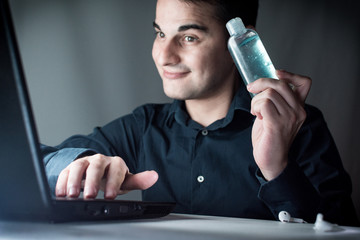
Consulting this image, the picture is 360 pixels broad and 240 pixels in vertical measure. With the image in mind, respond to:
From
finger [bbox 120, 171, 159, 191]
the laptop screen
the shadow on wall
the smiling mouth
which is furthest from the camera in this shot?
the shadow on wall

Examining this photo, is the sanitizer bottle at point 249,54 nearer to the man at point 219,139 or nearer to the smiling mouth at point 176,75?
the man at point 219,139

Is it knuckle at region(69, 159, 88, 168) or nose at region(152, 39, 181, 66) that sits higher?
nose at region(152, 39, 181, 66)

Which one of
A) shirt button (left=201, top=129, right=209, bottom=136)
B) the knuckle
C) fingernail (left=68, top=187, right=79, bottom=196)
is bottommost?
shirt button (left=201, top=129, right=209, bottom=136)

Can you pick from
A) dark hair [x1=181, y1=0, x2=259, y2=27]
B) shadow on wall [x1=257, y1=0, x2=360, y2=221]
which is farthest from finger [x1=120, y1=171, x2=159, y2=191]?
shadow on wall [x1=257, y1=0, x2=360, y2=221]

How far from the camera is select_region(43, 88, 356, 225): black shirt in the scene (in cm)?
137

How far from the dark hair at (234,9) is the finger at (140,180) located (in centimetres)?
95

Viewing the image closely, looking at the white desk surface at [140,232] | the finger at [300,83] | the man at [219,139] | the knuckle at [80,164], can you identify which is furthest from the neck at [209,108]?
the white desk surface at [140,232]

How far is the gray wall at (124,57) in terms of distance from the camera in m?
2.19

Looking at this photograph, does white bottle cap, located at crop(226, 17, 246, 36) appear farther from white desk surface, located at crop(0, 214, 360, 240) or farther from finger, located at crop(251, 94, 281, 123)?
white desk surface, located at crop(0, 214, 360, 240)

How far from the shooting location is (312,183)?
4.45 feet

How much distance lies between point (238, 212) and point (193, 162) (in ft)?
0.81

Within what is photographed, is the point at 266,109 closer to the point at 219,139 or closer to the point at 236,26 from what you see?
the point at 236,26

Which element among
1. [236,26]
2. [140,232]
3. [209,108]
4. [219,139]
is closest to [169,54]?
[209,108]

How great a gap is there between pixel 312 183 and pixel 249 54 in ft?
1.85
